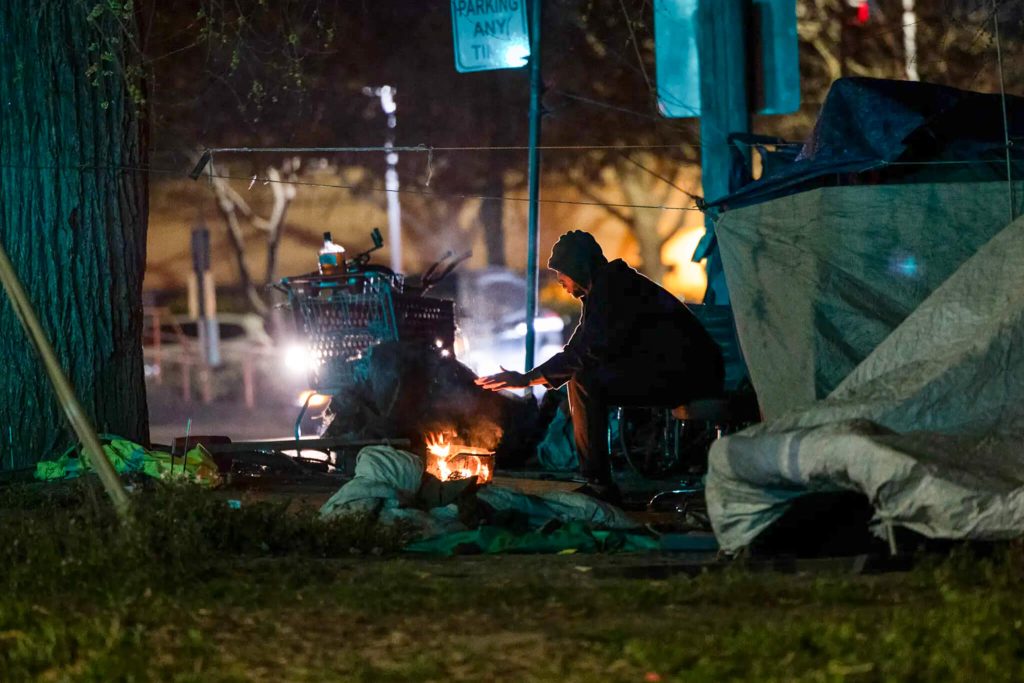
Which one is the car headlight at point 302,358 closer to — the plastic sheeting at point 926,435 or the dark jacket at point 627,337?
the dark jacket at point 627,337

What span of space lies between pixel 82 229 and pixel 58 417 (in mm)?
1194

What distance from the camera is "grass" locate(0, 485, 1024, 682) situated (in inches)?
144

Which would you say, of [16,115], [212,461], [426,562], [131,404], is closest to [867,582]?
[426,562]

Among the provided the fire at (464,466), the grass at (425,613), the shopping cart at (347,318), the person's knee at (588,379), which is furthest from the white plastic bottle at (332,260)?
the grass at (425,613)

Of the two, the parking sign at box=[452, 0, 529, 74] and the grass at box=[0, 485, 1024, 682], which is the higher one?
the parking sign at box=[452, 0, 529, 74]

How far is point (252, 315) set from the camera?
27250mm

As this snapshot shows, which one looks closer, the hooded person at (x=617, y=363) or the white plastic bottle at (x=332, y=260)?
the hooded person at (x=617, y=363)

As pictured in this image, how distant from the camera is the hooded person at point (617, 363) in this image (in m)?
7.98

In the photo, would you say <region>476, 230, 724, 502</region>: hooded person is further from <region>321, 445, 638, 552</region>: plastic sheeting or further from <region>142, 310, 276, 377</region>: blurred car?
<region>142, 310, 276, 377</region>: blurred car

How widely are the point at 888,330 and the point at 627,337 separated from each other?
1.47 metres

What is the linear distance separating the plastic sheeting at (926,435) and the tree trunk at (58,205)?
15.8 feet

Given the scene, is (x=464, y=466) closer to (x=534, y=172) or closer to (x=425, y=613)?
(x=534, y=172)

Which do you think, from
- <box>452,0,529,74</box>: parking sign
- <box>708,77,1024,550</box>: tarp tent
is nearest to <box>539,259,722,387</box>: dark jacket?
<box>708,77,1024,550</box>: tarp tent

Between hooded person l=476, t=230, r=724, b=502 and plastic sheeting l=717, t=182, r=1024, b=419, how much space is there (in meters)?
0.41
